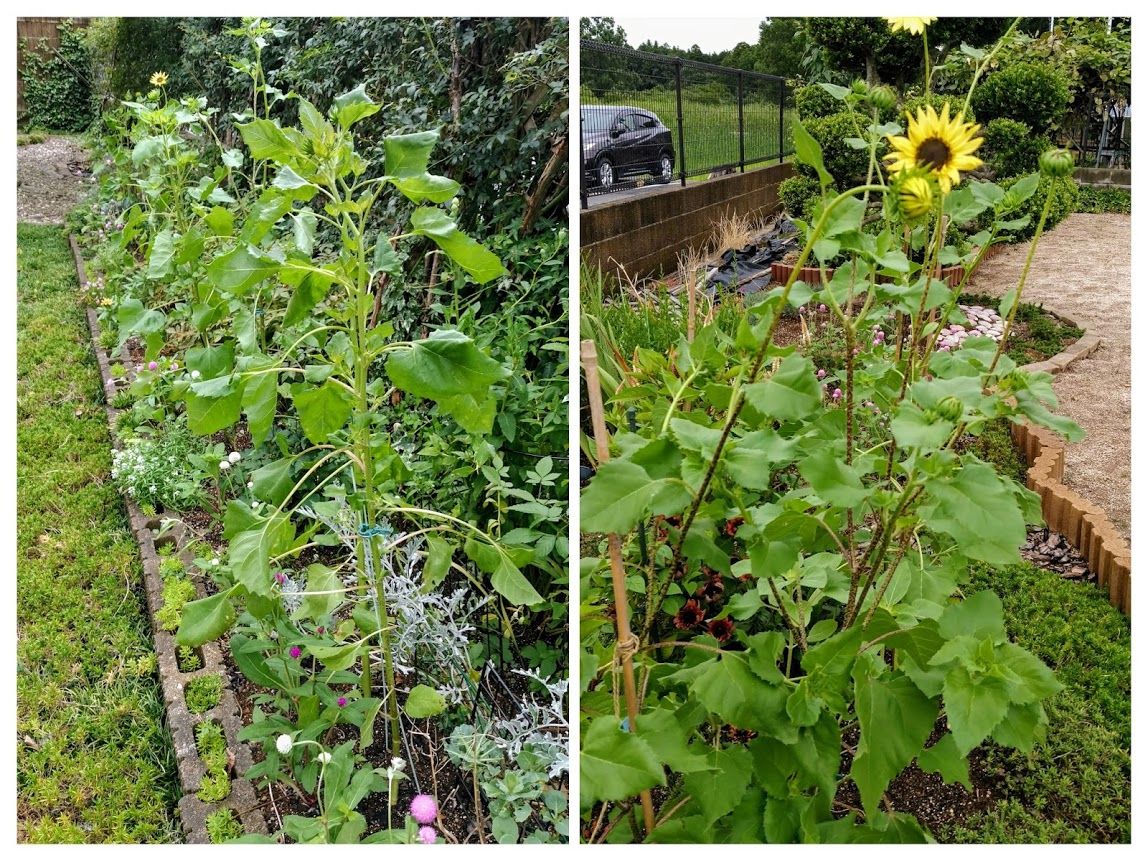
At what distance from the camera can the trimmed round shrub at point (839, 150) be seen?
3.43 metres

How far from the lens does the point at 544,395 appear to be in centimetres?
205

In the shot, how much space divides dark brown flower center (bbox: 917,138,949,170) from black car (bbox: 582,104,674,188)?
1.35 feet

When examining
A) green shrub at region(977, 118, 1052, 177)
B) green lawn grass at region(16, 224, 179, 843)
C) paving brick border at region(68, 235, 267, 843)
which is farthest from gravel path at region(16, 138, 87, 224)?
green shrub at region(977, 118, 1052, 177)

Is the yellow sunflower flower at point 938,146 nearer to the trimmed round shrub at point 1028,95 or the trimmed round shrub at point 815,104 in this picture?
the trimmed round shrub at point 815,104

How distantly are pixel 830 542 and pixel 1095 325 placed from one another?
2.61 m

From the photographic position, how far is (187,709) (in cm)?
188

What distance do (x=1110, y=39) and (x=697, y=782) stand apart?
3.59 metres

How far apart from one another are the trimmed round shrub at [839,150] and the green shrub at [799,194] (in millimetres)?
66

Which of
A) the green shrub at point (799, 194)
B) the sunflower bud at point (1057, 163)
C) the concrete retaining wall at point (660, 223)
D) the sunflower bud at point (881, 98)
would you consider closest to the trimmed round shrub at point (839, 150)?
the green shrub at point (799, 194)

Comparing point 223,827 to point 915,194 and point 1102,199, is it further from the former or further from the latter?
point 1102,199

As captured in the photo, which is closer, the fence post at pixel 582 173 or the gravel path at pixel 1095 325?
the fence post at pixel 582 173
